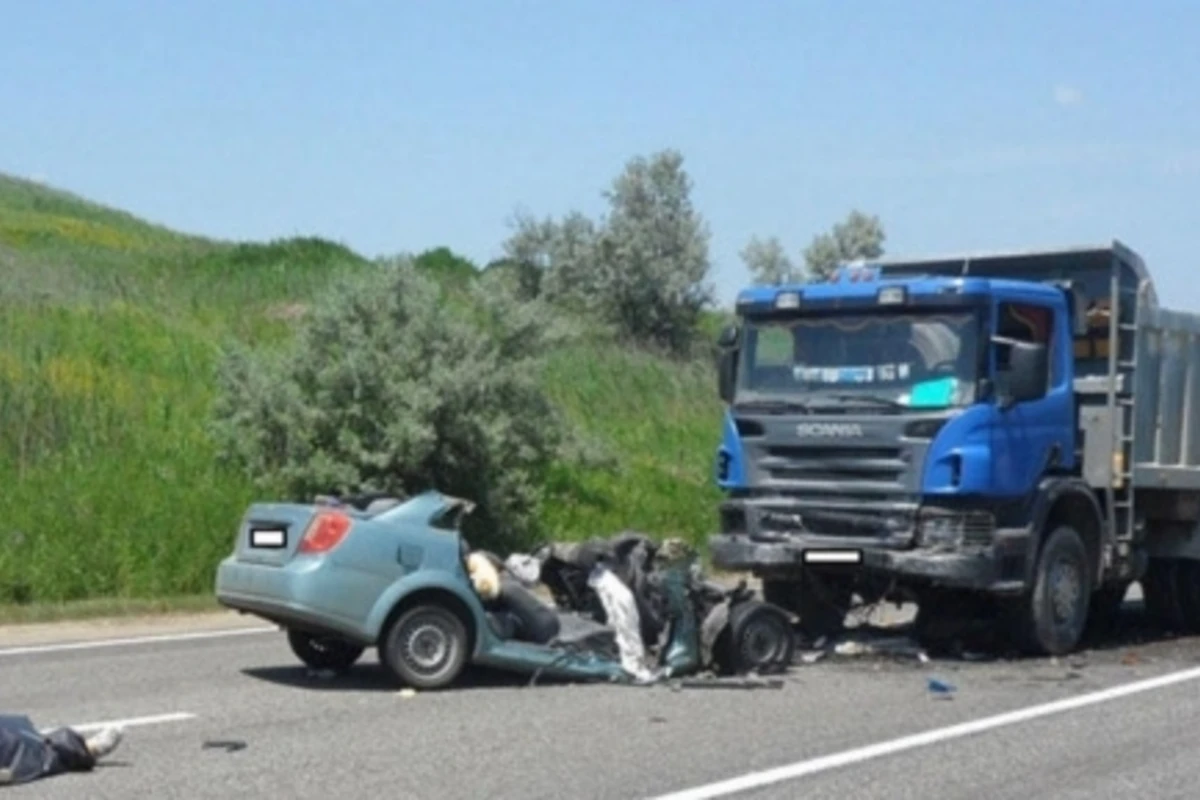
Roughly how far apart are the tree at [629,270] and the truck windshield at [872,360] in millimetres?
35226

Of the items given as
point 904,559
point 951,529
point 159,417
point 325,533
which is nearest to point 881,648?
point 904,559

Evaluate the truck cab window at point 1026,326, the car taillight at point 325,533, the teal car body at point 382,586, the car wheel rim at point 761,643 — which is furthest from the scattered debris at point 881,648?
the car taillight at point 325,533

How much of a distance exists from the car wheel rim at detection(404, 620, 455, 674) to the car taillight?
73 cm

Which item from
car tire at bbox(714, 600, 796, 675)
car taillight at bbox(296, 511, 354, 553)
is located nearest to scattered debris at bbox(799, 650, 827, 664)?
car tire at bbox(714, 600, 796, 675)

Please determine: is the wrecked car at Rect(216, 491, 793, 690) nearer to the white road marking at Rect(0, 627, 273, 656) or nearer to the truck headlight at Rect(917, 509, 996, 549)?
the truck headlight at Rect(917, 509, 996, 549)

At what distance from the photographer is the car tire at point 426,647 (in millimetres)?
13156

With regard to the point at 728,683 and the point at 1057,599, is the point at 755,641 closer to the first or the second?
the point at 728,683

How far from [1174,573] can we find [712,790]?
9.42 metres

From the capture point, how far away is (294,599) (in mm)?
12891

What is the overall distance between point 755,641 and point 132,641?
578cm

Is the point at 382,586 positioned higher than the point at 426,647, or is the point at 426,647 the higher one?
the point at 382,586

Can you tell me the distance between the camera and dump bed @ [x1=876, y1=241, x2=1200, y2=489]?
16516mm

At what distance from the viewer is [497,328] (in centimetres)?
2581

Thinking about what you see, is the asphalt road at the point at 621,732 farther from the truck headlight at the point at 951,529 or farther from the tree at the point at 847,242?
the tree at the point at 847,242
